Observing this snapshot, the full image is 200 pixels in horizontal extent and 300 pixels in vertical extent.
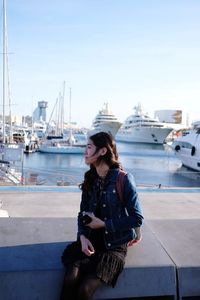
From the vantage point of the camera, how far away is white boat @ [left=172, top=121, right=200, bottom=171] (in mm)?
33794

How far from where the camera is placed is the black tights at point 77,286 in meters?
2.48

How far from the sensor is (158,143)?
85.8 metres

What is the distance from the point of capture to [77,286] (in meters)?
2.52

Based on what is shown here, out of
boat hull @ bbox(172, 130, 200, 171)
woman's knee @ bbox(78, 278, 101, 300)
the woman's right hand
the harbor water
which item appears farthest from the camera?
boat hull @ bbox(172, 130, 200, 171)

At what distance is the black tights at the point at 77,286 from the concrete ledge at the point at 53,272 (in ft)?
0.58

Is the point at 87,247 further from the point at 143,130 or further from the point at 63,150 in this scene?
the point at 143,130

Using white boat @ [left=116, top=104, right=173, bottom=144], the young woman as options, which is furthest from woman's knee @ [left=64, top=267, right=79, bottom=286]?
white boat @ [left=116, top=104, right=173, bottom=144]

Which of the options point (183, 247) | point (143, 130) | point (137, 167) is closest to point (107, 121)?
point (143, 130)

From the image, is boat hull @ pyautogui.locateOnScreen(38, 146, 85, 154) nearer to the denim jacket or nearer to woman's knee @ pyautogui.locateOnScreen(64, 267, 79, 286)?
the denim jacket

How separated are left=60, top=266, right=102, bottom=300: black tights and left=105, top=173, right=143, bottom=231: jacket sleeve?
14.8 inches

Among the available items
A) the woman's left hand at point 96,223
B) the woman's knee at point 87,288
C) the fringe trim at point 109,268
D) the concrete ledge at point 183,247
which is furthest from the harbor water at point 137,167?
the woman's knee at point 87,288

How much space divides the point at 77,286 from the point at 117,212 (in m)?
0.58

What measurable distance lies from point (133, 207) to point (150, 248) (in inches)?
23.6

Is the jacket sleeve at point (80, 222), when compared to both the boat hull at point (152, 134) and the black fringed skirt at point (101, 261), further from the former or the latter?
the boat hull at point (152, 134)
